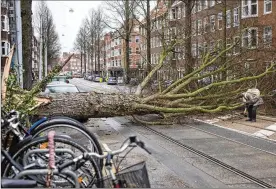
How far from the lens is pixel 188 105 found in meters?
15.1

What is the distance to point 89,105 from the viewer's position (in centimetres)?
1329

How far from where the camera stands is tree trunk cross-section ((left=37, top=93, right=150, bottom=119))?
13.1 metres

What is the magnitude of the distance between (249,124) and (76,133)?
1150cm

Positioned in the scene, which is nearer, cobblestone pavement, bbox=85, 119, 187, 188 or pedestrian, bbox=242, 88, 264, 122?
cobblestone pavement, bbox=85, 119, 187, 188

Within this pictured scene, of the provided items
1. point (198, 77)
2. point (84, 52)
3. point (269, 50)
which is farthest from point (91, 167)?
point (84, 52)

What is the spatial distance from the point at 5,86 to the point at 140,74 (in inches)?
594

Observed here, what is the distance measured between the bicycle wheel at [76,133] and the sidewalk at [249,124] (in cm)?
885

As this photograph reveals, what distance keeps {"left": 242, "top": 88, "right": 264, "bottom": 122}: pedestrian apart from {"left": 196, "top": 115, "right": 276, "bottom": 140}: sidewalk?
1.10ft

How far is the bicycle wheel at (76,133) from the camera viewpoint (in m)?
3.87

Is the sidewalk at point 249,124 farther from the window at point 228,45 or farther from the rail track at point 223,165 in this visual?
the window at point 228,45

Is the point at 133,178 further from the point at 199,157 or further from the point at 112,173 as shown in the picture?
the point at 199,157

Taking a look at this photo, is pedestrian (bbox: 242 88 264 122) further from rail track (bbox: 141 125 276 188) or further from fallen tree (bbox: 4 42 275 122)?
rail track (bbox: 141 125 276 188)

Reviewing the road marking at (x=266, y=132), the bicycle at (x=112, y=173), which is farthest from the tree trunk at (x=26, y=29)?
the bicycle at (x=112, y=173)

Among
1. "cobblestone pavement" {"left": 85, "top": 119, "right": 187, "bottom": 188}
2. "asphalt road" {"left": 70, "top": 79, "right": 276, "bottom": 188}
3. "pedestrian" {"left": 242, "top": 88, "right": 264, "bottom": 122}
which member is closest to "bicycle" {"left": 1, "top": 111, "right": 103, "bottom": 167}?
"asphalt road" {"left": 70, "top": 79, "right": 276, "bottom": 188}
